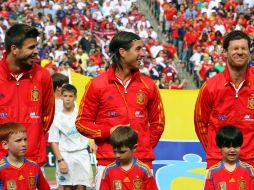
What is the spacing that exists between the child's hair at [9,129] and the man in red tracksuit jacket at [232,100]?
1.97 metres

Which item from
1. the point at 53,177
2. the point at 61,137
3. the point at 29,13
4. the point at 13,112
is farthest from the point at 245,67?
the point at 29,13

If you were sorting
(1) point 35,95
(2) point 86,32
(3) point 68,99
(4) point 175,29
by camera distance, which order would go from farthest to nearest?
1. (4) point 175,29
2. (2) point 86,32
3. (3) point 68,99
4. (1) point 35,95

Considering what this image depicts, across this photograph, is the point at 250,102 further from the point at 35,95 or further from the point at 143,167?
the point at 35,95

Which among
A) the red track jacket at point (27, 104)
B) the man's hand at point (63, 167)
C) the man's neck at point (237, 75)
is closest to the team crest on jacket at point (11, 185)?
the red track jacket at point (27, 104)

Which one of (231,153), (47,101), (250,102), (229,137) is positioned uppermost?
(47,101)

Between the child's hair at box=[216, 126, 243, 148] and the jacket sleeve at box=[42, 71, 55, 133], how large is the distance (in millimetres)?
1796

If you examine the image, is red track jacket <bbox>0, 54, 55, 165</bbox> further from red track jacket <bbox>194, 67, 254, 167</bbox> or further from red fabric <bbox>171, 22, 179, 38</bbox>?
red fabric <bbox>171, 22, 179, 38</bbox>

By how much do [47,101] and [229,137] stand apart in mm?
1976

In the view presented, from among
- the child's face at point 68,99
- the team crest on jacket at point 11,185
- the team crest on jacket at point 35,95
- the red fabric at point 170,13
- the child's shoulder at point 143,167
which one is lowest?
the team crest on jacket at point 11,185

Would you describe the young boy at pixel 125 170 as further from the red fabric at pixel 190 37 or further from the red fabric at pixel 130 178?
the red fabric at pixel 190 37

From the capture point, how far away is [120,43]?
954cm

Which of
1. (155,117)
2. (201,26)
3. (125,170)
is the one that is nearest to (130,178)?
(125,170)

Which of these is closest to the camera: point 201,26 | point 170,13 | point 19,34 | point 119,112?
point 19,34

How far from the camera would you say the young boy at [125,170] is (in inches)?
352
